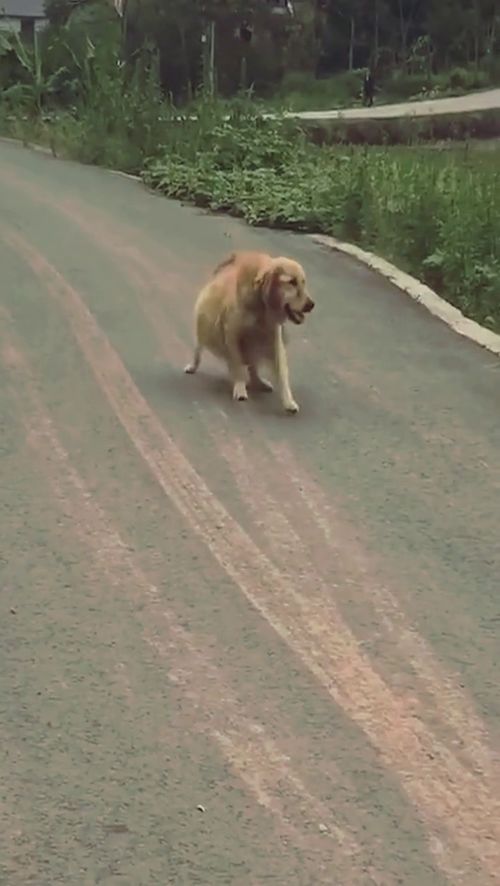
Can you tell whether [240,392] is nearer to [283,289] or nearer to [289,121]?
[283,289]

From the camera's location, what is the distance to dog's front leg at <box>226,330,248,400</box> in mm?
7699

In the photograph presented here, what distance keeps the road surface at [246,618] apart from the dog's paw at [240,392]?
0.10 m

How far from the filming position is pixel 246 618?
4.91 metres

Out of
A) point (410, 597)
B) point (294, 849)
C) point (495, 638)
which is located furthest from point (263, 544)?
point (294, 849)

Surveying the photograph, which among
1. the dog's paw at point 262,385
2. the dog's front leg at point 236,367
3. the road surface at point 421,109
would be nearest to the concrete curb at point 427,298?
the dog's paw at point 262,385

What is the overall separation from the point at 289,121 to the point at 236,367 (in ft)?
46.6

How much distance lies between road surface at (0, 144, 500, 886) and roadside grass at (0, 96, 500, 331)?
222 centimetres

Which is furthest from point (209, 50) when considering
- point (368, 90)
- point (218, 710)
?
point (218, 710)

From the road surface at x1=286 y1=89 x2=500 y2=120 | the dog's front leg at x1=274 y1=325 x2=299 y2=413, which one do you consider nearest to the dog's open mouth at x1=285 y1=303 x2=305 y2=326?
the dog's front leg at x1=274 y1=325 x2=299 y2=413

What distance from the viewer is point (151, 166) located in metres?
20.3

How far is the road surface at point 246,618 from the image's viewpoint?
370cm

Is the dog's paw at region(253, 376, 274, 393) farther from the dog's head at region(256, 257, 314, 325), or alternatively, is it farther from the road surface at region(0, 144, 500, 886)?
the dog's head at region(256, 257, 314, 325)

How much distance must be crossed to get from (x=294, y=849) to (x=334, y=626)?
51.9 inches

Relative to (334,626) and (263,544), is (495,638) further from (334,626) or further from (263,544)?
(263,544)
